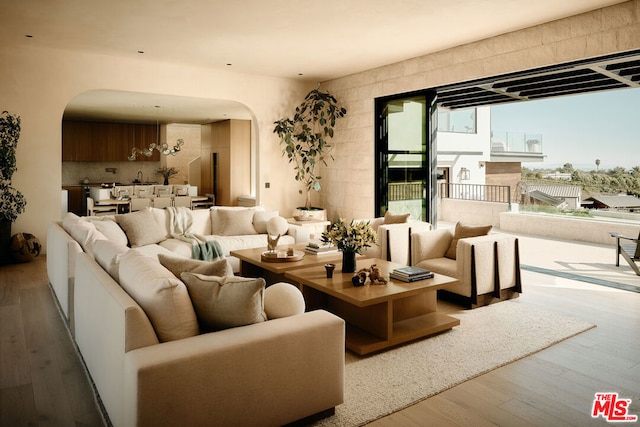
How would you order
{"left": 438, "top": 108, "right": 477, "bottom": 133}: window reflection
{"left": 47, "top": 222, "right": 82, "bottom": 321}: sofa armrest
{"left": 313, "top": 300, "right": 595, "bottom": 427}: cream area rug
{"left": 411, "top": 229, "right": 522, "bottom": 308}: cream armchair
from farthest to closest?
{"left": 438, "top": 108, "right": 477, "bottom": 133}: window reflection → {"left": 411, "top": 229, "right": 522, "bottom": 308}: cream armchair → {"left": 47, "top": 222, "right": 82, "bottom": 321}: sofa armrest → {"left": 313, "top": 300, "right": 595, "bottom": 427}: cream area rug

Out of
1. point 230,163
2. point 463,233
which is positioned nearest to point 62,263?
point 463,233

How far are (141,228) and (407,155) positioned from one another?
3.99 m

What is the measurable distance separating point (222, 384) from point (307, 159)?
6551mm

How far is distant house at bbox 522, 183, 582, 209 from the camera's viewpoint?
11594mm

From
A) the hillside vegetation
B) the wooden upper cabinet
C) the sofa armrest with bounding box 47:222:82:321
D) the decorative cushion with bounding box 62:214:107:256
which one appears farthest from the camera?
the wooden upper cabinet

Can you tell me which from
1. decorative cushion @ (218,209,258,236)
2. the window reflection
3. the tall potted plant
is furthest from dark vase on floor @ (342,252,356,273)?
the window reflection

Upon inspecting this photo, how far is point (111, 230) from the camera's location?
5.02 meters

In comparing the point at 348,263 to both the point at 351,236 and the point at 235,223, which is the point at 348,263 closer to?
the point at 351,236

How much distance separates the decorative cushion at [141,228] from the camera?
5230 mm

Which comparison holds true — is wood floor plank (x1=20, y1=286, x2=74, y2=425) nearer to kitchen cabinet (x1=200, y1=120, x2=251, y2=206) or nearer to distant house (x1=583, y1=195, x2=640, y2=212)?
kitchen cabinet (x1=200, y1=120, x2=251, y2=206)

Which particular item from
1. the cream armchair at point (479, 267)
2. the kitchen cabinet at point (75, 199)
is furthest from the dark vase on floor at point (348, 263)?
the kitchen cabinet at point (75, 199)

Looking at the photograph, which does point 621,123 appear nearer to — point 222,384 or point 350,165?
Result: point 350,165
